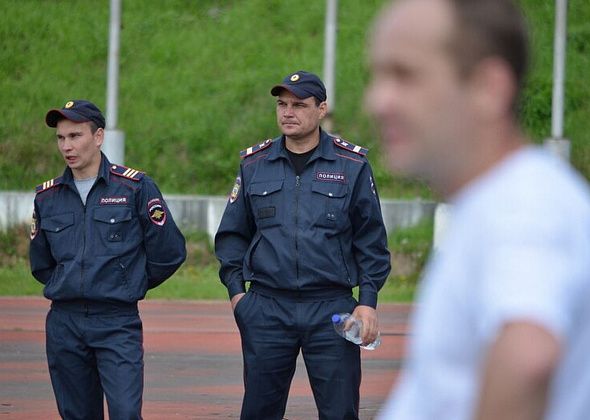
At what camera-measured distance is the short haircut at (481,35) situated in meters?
1.76

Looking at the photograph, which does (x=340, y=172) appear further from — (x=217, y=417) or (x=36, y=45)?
(x=36, y=45)

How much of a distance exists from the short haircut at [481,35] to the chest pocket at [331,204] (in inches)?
186

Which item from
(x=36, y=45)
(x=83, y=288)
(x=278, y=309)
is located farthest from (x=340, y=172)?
(x=36, y=45)

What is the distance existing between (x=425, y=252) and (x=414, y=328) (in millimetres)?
18892

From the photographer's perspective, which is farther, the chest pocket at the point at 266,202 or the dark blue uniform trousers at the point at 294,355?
the chest pocket at the point at 266,202

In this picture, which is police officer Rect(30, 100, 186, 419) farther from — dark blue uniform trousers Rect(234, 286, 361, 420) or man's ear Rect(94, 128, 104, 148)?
dark blue uniform trousers Rect(234, 286, 361, 420)

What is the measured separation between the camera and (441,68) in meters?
→ 1.77

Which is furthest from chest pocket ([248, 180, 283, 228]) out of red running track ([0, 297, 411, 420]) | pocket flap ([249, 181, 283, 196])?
red running track ([0, 297, 411, 420])

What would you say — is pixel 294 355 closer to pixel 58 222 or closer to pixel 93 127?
pixel 58 222

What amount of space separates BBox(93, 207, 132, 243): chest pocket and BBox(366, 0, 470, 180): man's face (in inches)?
193

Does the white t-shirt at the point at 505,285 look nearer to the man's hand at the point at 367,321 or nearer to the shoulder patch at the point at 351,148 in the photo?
the man's hand at the point at 367,321

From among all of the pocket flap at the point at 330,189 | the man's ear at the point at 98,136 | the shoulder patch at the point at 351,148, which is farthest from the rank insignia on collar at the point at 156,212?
the shoulder patch at the point at 351,148

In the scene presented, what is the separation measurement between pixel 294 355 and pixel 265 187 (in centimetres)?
80

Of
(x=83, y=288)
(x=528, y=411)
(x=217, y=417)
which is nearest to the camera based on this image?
(x=528, y=411)
